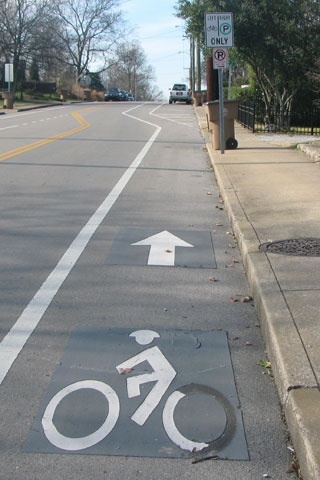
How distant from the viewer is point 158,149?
1753 centimetres

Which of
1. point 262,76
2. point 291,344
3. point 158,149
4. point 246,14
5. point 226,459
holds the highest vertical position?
point 246,14

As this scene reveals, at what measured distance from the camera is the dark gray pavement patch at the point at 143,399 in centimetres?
317

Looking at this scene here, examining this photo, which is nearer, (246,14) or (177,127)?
(246,14)

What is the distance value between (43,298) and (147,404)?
2.06 m

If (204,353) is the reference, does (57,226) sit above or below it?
above

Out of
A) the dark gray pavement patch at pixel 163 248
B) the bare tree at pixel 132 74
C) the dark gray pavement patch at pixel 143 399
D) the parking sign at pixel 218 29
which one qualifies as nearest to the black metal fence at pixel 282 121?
the parking sign at pixel 218 29

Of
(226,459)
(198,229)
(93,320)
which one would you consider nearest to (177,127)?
(198,229)

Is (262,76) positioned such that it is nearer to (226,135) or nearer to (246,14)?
(246,14)

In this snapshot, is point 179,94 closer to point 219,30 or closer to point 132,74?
point 219,30

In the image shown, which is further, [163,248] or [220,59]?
[220,59]

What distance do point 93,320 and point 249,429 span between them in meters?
1.90

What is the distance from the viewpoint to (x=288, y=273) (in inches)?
218

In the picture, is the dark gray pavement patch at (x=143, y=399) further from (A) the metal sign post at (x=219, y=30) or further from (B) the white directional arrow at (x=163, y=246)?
(A) the metal sign post at (x=219, y=30)

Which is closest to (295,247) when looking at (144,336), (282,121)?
(144,336)
